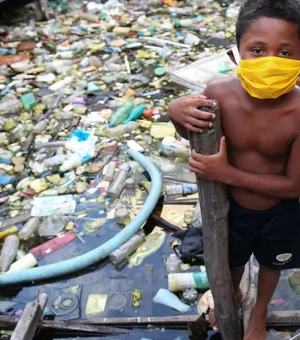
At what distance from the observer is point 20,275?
112 inches

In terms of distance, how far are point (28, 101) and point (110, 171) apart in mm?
1665

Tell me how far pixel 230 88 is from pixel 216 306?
3.42 feet

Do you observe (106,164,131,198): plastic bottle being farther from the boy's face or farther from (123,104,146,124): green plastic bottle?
the boy's face

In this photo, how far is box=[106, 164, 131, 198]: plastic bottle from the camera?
3553 mm

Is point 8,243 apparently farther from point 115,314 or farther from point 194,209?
point 194,209

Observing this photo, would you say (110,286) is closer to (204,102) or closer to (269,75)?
(204,102)

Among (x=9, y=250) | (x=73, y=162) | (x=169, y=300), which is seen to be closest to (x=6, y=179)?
(x=73, y=162)

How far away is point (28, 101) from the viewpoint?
15.9 ft

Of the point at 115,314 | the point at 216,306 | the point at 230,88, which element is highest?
the point at 230,88

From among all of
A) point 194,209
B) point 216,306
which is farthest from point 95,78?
point 216,306

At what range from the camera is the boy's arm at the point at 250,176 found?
5.08 ft

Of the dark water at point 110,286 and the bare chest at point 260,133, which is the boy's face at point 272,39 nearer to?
the bare chest at point 260,133

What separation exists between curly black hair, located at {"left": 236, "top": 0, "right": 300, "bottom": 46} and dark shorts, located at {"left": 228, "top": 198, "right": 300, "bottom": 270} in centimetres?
72

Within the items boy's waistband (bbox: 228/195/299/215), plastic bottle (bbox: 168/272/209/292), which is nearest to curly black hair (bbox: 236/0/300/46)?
boy's waistband (bbox: 228/195/299/215)
